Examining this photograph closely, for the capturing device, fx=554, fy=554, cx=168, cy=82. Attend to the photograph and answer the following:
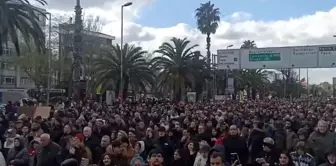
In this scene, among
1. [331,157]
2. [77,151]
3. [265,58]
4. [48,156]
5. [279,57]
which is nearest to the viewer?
[331,157]

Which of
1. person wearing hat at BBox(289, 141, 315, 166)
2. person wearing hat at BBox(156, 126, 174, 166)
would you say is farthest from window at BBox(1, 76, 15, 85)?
person wearing hat at BBox(289, 141, 315, 166)

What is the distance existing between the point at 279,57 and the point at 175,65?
28.9 ft

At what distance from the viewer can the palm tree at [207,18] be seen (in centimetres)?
5872

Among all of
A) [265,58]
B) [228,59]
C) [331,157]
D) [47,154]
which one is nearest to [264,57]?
[265,58]

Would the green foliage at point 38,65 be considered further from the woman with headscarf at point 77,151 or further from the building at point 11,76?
the woman with headscarf at point 77,151

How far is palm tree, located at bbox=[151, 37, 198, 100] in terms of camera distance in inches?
1820

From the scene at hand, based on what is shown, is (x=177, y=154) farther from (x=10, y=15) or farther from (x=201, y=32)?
(x=201, y=32)

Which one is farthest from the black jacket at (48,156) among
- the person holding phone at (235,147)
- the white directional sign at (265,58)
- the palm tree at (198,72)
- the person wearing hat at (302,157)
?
the palm tree at (198,72)

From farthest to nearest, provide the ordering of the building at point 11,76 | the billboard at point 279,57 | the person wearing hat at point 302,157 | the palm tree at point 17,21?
the building at point 11,76 < the billboard at point 279,57 < the palm tree at point 17,21 < the person wearing hat at point 302,157

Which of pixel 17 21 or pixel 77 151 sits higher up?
pixel 17 21

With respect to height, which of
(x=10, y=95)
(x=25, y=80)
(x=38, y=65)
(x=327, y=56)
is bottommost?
(x=10, y=95)

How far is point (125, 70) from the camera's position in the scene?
44.8 metres

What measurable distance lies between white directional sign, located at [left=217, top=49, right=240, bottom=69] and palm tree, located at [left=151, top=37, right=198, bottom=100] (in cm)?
358

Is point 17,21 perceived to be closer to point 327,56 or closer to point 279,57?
point 279,57
